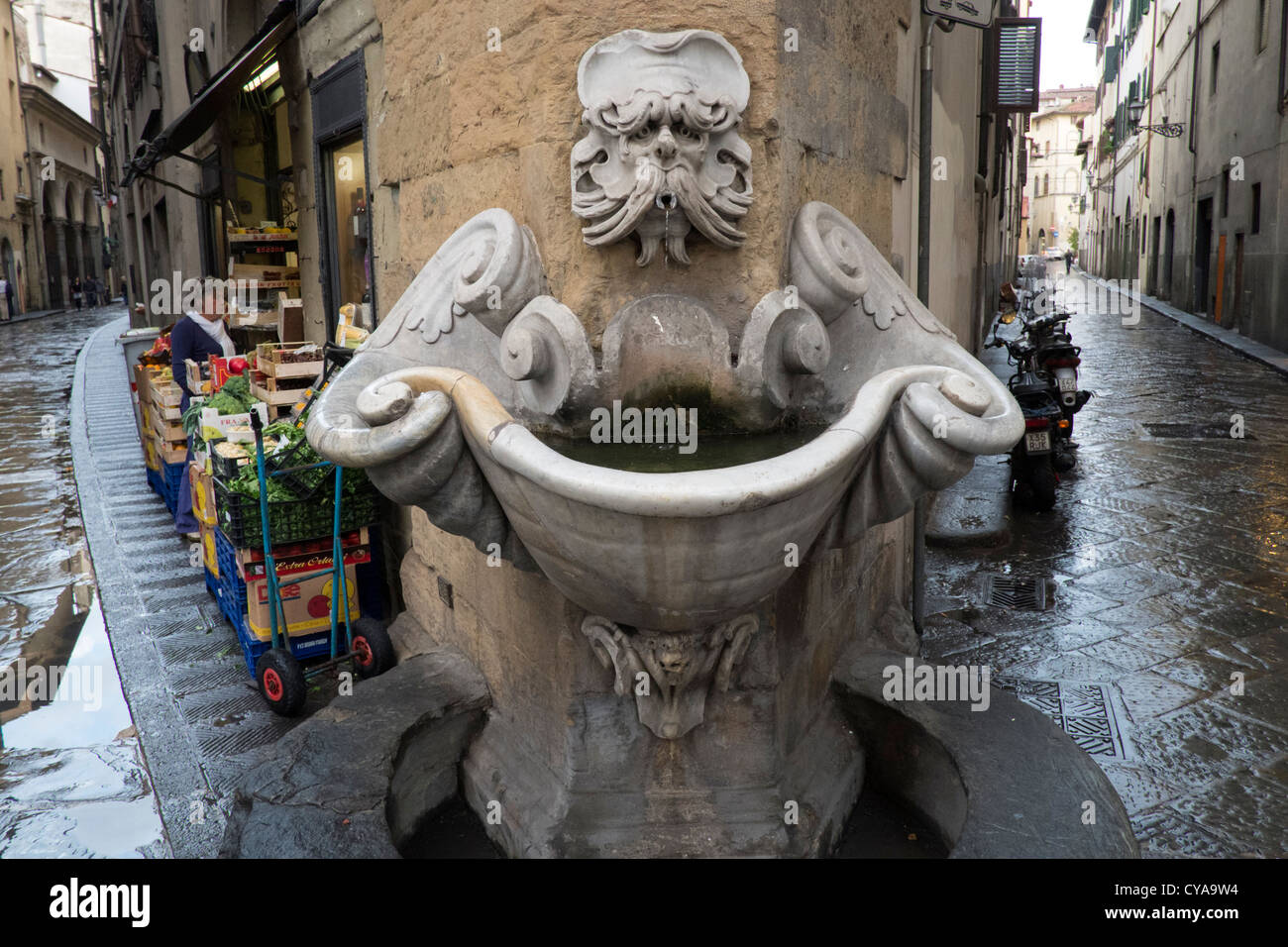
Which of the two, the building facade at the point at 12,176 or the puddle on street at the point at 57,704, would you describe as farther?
the building facade at the point at 12,176

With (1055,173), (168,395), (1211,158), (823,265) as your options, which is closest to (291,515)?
(823,265)

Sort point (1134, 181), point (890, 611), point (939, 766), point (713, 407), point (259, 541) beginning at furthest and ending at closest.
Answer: point (1134, 181), point (259, 541), point (890, 611), point (939, 766), point (713, 407)

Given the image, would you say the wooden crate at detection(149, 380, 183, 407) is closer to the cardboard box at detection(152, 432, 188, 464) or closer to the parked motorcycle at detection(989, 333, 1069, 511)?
the cardboard box at detection(152, 432, 188, 464)

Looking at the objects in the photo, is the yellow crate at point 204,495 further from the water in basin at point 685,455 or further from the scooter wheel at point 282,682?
the water in basin at point 685,455

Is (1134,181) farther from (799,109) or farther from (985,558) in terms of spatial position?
(799,109)

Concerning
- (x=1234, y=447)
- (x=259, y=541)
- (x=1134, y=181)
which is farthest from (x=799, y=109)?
(x=1134, y=181)

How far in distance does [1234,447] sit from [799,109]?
728cm

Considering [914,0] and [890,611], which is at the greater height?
[914,0]

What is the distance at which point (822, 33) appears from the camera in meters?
2.89

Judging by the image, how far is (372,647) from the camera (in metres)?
4.32

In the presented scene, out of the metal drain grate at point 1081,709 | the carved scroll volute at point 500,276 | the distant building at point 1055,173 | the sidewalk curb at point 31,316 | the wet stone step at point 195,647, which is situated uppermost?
the distant building at point 1055,173

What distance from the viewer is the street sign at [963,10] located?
3846 millimetres

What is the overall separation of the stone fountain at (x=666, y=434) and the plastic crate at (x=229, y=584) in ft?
7.08

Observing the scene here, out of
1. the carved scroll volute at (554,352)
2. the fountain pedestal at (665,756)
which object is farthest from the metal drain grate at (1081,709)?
the carved scroll volute at (554,352)
